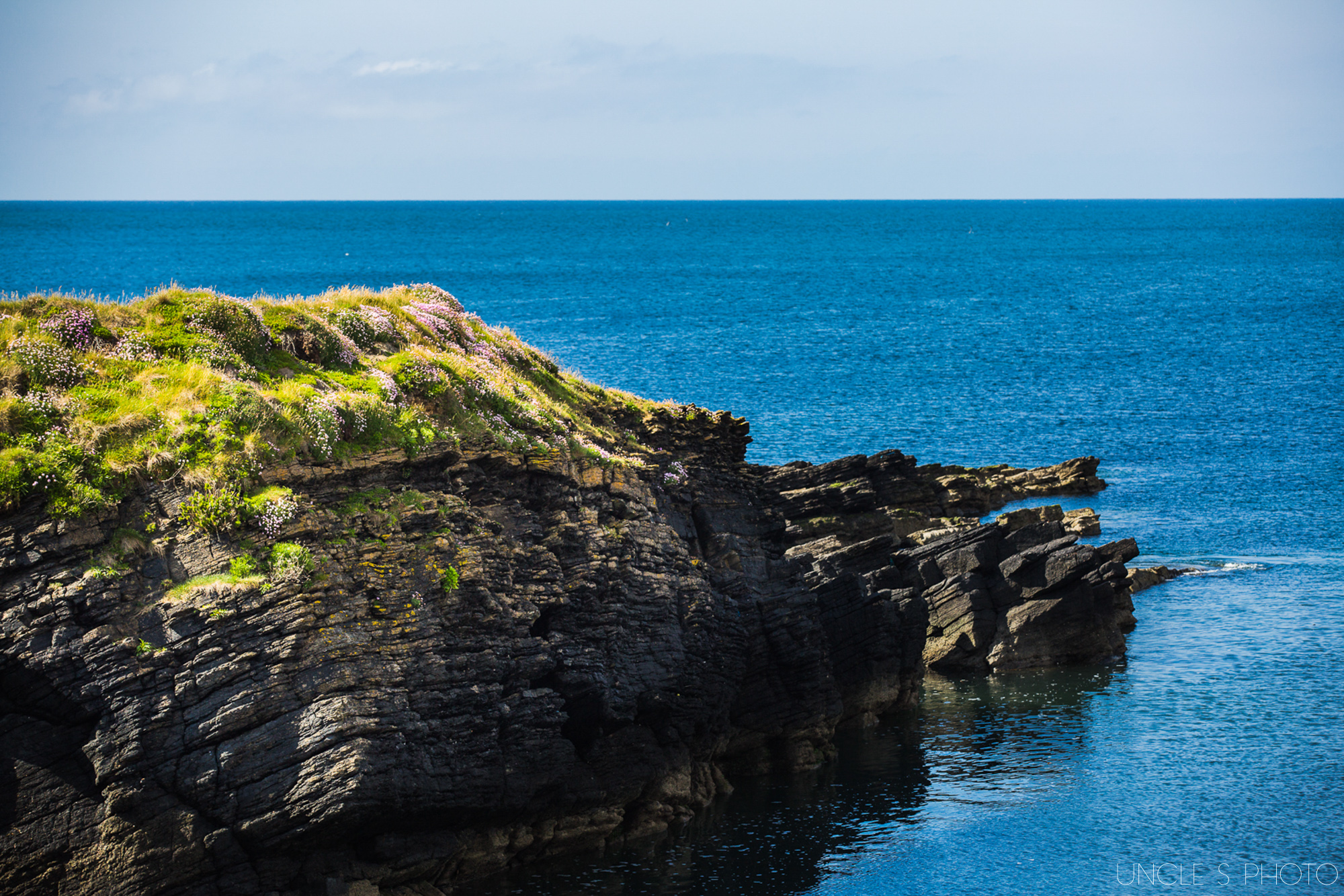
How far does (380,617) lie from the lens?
85.7 feet

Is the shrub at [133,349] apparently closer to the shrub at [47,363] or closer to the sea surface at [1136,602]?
the shrub at [47,363]

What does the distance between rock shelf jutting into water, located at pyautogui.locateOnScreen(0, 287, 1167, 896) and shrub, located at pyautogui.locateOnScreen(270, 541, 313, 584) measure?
0.21 ft

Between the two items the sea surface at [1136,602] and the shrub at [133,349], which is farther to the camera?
the sea surface at [1136,602]

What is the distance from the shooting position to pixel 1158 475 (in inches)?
2987

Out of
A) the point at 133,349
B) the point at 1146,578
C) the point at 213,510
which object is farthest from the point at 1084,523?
the point at 133,349

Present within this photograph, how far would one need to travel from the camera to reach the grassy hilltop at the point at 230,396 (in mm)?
25859

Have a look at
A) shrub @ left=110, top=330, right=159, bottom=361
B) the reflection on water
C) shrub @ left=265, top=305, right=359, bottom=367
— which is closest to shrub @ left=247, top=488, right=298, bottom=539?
shrub @ left=110, top=330, right=159, bottom=361

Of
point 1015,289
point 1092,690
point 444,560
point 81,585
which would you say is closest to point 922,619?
point 1092,690

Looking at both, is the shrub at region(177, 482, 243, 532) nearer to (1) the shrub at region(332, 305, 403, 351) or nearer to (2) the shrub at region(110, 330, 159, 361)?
(2) the shrub at region(110, 330, 159, 361)

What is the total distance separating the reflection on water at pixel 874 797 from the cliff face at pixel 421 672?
1.14 meters

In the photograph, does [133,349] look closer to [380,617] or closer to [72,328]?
[72,328]

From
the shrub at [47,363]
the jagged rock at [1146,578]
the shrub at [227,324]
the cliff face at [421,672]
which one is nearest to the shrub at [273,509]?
the cliff face at [421,672]

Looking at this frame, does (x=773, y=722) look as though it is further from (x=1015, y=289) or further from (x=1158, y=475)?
(x=1015, y=289)

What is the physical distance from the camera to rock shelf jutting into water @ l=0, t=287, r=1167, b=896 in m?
23.2
